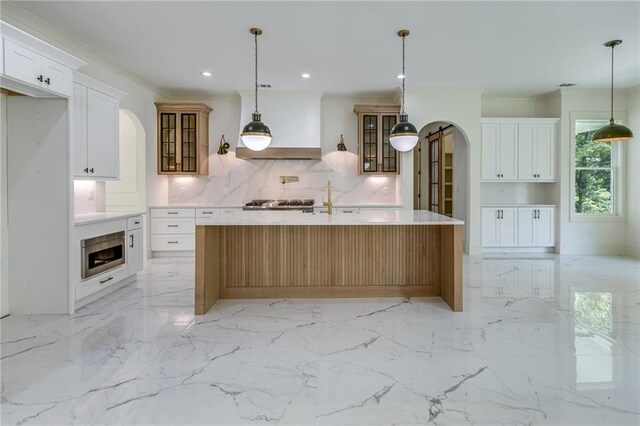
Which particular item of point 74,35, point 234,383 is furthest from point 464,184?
point 74,35

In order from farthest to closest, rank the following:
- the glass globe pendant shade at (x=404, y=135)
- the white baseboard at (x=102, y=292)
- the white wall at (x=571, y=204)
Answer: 1. the white wall at (x=571, y=204)
2. the glass globe pendant shade at (x=404, y=135)
3. the white baseboard at (x=102, y=292)

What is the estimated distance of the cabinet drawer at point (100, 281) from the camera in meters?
3.61

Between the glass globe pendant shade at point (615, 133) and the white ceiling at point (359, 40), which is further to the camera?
the glass globe pendant shade at point (615, 133)

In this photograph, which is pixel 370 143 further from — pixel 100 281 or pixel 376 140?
pixel 100 281

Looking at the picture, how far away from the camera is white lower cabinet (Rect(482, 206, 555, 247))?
6484mm

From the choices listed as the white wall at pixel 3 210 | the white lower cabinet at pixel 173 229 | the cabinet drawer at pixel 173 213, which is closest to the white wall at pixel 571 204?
the white lower cabinet at pixel 173 229

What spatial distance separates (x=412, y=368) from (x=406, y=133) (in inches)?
89.8

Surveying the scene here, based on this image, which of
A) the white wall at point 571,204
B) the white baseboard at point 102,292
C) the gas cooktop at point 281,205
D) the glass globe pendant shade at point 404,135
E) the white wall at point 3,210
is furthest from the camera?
the white wall at point 571,204

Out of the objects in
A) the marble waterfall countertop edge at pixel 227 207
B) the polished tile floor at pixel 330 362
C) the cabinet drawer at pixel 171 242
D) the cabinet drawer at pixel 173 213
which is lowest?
the polished tile floor at pixel 330 362

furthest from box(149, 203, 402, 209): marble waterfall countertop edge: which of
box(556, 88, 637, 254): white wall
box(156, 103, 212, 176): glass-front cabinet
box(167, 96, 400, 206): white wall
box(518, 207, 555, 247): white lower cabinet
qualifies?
box(556, 88, 637, 254): white wall

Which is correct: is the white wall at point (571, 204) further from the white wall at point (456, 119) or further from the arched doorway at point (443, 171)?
the arched doorway at point (443, 171)

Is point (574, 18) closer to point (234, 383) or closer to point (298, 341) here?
point (298, 341)

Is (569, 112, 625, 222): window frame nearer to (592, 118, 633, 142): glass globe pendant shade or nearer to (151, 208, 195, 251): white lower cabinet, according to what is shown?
(592, 118, 633, 142): glass globe pendant shade

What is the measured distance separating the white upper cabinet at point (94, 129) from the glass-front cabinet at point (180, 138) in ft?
6.10
